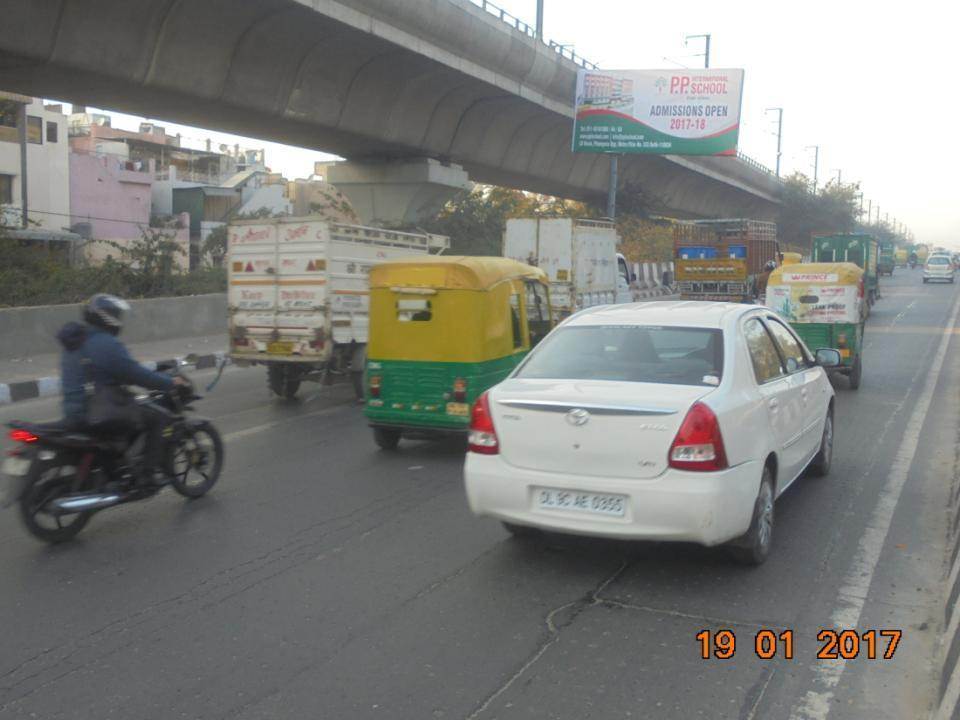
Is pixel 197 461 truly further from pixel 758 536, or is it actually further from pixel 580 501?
pixel 758 536

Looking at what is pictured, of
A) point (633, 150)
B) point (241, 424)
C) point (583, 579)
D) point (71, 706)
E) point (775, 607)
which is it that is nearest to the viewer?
point (71, 706)

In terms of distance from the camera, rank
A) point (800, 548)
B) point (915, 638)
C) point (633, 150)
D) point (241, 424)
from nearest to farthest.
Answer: point (915, 638)
point (800, 548)
point (241, 424)
point (633, 150)

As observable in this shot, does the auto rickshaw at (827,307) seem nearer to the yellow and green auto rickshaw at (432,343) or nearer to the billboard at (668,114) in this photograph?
the yellow and green auto rickshaw at (432,343)

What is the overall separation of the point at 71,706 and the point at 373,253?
32.3ft

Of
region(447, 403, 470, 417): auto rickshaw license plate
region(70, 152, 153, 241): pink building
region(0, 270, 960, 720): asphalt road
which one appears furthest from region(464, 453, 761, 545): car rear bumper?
region(70, 152, 153, 241): pink building

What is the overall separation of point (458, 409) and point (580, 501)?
3710 mm

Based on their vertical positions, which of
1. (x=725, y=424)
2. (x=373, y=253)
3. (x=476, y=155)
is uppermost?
(x=476, y=155)

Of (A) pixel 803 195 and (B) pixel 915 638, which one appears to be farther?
(A) pixel 803 195

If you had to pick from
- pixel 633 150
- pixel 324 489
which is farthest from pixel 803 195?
pixel 324 489

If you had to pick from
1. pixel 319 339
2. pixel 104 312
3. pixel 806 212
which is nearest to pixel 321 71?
pixel 319 339

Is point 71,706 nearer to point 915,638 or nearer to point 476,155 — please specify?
point 915,638

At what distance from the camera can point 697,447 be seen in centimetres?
514

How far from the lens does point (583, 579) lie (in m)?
5.60

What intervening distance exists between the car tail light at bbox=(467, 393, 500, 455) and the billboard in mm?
25120
